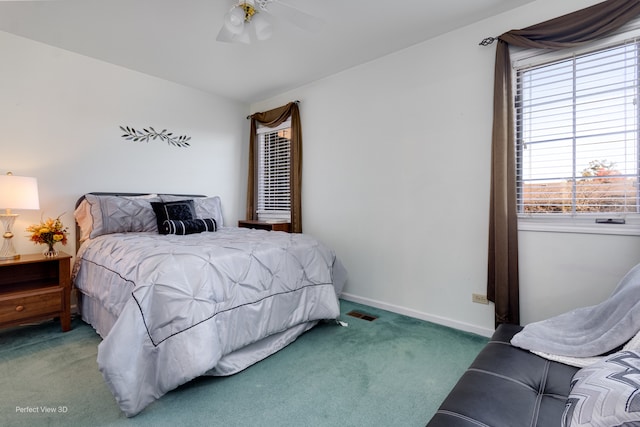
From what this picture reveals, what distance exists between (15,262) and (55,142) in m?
1.26

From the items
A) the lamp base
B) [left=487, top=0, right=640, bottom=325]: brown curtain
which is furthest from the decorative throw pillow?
the lamp base

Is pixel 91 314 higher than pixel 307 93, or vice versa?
pixel 307 93

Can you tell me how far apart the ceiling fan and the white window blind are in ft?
6.35

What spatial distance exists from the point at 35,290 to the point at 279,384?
2117 millimetres

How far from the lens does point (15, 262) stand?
2420 millimetres

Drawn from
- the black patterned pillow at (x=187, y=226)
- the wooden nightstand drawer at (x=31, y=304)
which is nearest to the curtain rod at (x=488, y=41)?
the black patterned pillow at (x=187, y=226)

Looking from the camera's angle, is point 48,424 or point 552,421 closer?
point 552,421

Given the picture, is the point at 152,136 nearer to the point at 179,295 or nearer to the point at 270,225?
the point at 270,225

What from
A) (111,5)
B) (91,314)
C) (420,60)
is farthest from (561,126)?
(91,314)

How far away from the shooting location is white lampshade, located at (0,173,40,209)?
7.95 feet

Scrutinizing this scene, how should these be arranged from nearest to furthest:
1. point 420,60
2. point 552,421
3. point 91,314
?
1. point 552,421
2. point 91,314
3. point 420,60

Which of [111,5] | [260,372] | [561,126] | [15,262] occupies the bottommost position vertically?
[260,372]

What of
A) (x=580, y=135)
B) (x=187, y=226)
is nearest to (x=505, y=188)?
(x=580, y=135)

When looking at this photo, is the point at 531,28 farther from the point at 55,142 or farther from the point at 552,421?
the point at 55,142
